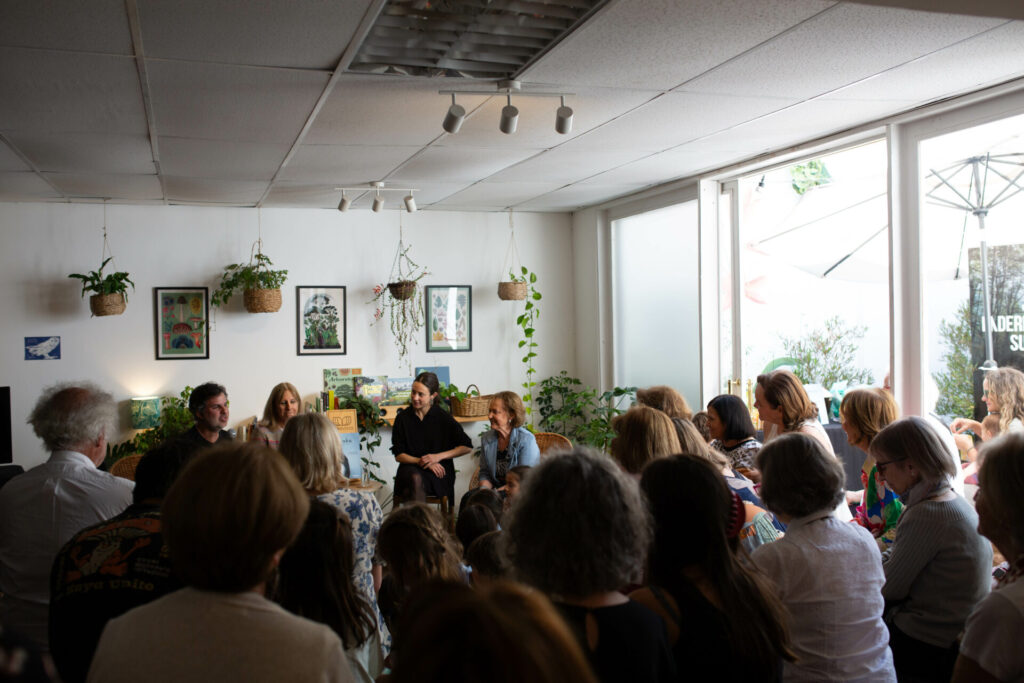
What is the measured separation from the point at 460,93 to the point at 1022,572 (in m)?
2.99

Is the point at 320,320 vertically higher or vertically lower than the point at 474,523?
higher

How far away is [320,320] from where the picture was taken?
761 centimetres

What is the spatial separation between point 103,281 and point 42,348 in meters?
0.78

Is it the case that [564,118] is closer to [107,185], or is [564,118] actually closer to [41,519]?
[41,519]

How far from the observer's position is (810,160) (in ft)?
18.6

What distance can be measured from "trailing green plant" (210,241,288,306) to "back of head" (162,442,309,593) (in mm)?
5868

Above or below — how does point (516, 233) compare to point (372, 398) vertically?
above

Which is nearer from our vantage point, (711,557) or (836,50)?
(711,557)

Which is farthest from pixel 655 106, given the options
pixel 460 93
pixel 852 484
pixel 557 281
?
pixel 557 281

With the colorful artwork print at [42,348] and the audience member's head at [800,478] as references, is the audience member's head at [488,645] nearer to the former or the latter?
the audience member's head at [800,478]

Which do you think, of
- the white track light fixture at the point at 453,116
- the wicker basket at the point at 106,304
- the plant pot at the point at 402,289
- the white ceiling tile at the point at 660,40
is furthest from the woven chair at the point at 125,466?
the white ceiling tile at the point at 660,40

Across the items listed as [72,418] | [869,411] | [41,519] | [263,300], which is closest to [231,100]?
[72,418]

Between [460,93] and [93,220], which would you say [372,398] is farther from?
[460,93]

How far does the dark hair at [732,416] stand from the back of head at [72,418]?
9.01 ft
